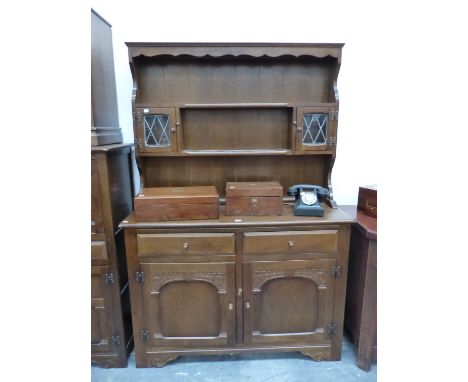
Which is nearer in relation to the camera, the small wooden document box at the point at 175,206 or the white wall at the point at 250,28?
the small wooden document box at the point at 175,206

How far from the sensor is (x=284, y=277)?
1.61m

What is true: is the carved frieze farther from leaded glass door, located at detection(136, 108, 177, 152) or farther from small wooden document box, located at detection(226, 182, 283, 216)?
leaded glass door, located at detection(136, 108, 177, 152)

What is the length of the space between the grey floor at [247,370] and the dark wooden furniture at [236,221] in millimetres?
71

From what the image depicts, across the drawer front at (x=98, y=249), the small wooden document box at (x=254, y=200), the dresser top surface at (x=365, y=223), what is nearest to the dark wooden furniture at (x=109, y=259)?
the drawer front at (x=98, y=249)

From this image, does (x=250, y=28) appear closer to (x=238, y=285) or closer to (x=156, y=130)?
(x=156, y=130)

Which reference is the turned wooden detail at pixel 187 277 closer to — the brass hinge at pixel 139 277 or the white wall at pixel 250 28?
the brass hinge at pixel 139 277

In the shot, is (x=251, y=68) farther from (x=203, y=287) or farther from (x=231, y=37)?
(x=203, y=287)

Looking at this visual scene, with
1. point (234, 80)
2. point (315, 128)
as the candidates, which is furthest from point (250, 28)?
point (315, 128)

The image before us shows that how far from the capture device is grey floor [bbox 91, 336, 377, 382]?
1.66m

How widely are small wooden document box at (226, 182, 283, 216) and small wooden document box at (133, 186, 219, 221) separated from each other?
10cm

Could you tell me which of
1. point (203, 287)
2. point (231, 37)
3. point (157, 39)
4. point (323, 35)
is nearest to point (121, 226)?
point (203, 287)

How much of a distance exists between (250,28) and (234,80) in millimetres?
333

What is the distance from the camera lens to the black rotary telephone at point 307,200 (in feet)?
5.25

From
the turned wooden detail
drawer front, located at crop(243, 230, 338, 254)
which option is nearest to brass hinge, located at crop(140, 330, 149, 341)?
the turned wooden detail
